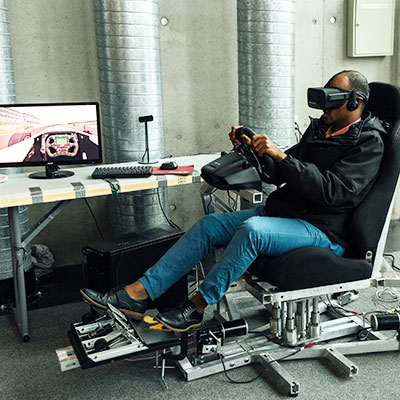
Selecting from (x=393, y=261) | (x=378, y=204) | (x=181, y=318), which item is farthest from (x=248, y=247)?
(x=393, y=261)

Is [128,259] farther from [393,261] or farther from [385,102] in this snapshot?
[393,261]

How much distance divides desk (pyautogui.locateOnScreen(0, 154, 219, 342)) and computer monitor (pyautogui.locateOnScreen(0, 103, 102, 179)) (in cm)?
10

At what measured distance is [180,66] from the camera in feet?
12.4

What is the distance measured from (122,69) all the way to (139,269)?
113 centimetres

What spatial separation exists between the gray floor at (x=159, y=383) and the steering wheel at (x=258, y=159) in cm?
83

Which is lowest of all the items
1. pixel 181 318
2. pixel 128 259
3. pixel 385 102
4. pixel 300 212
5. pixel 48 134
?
pixel 181 318

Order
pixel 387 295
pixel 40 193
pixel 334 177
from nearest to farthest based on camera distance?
pixel 334 177 → pixel 40 193 → pixel 387 295

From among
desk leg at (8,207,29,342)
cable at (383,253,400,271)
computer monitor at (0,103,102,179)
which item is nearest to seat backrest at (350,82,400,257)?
cable at (383,253,400,271)

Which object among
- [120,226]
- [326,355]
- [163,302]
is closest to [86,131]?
[120,226]

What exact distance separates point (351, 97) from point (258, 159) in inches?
18.3

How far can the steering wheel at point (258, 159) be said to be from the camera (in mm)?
2529

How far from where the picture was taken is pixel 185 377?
2457mm

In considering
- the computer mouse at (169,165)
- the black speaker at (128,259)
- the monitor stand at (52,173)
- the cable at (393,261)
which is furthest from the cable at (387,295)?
the monitor stand at (52,173)

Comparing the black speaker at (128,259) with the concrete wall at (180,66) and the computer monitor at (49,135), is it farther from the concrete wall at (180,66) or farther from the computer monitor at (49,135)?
the concrete wall at (180,66)
